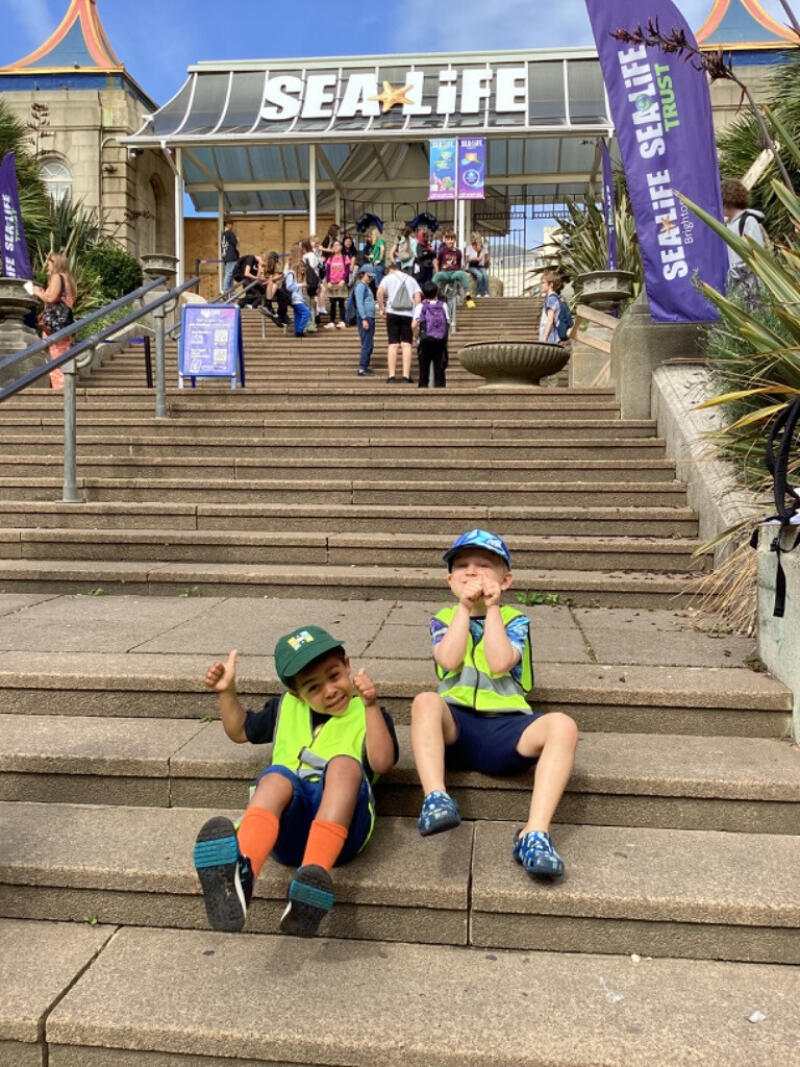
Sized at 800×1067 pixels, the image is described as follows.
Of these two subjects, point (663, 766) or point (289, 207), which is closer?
point (663, 766)

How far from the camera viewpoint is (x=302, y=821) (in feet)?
8.37

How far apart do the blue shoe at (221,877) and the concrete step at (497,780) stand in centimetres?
73

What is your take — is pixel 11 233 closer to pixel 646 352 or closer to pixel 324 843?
pixel 646 352

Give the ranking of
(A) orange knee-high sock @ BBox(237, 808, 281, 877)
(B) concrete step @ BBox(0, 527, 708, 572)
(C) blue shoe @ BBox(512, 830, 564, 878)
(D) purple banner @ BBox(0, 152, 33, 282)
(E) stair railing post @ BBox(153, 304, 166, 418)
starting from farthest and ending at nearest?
(D) purple banner @ BBox(0, 152, 33, 282) < (E) stair railing post @ BBox(153, 304, 166, 418) < (B) concrete step @ BBox(0, 527, 708, 572) < (C) blue shoe @ BBox(512, 830, 564, 878) < (A) orange knee-high sock @ BBox(237, 808, 281, 877)

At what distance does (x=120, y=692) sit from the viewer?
136 inches

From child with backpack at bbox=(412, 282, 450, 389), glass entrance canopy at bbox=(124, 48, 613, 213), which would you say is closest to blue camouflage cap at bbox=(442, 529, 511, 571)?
child with backpack at bbox=(412, 282, 450, 389)

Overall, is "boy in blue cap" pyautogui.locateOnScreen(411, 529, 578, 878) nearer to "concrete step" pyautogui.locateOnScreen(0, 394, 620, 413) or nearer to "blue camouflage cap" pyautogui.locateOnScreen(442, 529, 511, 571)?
"blue camouflage cap" pyautogui.locateOnScreen(442, 529, 511, 571)

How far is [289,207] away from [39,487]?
803 inches

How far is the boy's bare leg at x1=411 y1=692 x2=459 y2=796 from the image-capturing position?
272cm

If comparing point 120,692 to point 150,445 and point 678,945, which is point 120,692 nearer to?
point 678,945

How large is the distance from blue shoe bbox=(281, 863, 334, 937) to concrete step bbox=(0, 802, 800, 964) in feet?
0.79

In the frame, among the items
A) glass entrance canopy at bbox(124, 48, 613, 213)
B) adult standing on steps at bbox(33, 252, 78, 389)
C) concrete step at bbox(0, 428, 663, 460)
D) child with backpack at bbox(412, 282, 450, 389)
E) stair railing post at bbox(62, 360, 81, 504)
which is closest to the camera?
stair railing post at bbox(62, 360, 81, 504)

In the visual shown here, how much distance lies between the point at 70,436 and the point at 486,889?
4853mm

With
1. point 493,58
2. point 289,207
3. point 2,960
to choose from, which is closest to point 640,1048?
point 2,960
